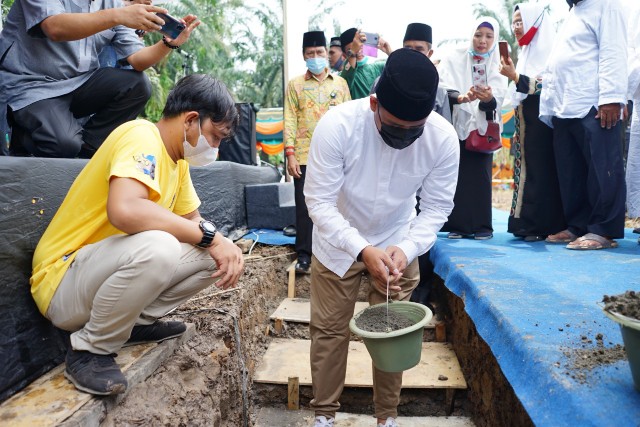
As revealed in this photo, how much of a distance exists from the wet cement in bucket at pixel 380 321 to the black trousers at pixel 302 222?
2.11m

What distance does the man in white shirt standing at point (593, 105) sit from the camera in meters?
3.33

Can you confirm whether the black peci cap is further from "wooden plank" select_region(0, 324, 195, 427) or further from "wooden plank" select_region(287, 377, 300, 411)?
"wooden plank" select_region(287, 377, 300, 411)

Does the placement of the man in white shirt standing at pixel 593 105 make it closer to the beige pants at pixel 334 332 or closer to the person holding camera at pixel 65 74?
the beige pants at pixel 334 332

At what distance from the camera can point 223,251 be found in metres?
2.00

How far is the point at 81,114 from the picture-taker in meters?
2.85

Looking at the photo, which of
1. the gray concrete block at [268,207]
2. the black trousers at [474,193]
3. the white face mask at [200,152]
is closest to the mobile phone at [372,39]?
the black trousers at [474,193]

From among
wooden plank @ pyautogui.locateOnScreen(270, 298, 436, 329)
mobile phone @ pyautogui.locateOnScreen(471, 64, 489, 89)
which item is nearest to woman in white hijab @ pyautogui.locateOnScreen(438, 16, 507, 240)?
mobile phone @ pyautogui.locateOnScreen(471, 64, 489, 89)

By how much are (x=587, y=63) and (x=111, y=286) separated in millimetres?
3260

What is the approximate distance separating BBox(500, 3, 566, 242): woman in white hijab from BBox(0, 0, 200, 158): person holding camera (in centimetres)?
258

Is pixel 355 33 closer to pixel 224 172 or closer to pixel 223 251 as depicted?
pixel 224 172

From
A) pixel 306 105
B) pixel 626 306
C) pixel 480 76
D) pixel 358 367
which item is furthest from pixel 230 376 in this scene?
pixel 480 76

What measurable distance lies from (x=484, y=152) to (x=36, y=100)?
10.3ft

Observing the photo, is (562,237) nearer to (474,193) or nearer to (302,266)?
(474,193)

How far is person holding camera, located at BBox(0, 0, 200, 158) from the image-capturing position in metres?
2.44
